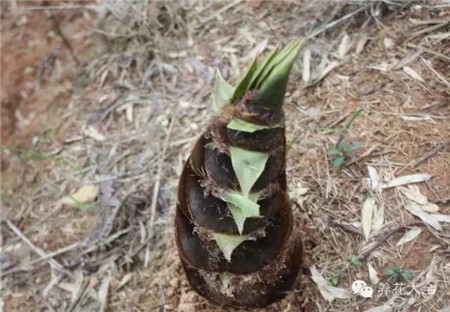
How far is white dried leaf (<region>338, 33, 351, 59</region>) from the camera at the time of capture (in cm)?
207

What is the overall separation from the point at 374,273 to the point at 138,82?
1.27 metres

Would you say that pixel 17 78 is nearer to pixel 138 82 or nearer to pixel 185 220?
pixel 138 82

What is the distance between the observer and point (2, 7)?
120 inches

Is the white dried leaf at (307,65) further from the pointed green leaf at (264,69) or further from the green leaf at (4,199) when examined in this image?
the green leaf at (4,199)

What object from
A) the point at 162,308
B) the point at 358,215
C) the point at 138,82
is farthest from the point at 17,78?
the point at 358,215

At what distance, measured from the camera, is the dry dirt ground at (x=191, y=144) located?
5.42 feet

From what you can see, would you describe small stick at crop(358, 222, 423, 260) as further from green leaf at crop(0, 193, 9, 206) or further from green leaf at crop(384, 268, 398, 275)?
green leaf at crop(0, 193, 9, 206)

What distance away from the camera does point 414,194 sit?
1.67 metres

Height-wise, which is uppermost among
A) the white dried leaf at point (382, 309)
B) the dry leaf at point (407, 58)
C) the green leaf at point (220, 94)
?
the green leaf at point (220, 94)

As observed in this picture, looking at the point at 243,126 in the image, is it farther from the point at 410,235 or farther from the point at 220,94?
the point at 410,235

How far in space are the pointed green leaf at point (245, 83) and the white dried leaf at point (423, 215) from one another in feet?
2.47

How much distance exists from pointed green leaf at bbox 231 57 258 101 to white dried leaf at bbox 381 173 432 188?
749 mm

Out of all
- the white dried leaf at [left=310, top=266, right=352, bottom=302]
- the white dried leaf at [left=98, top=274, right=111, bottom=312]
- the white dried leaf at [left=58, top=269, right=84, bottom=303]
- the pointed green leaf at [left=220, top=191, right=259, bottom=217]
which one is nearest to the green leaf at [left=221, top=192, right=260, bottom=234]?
the pointed green leaf at [left=220, top=191, right=259, bottom=217]

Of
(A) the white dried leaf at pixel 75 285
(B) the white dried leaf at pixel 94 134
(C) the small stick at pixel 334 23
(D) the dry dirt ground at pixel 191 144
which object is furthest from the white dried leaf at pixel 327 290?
(B) the white dried leaf at pixel 94 134
